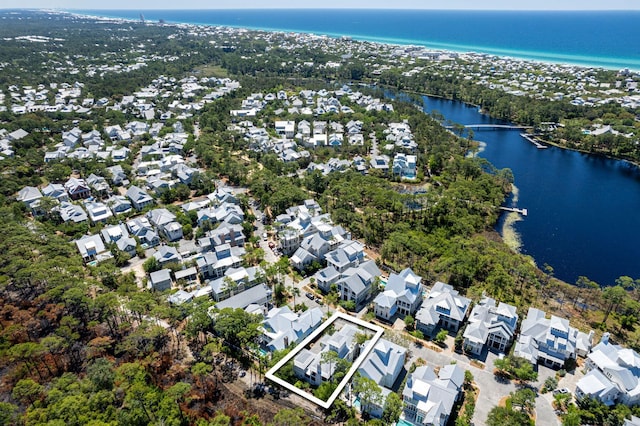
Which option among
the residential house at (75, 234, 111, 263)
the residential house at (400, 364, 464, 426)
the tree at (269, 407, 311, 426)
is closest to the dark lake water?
the residential house at (400, 364, 464, 426)

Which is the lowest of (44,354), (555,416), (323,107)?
(44,354)

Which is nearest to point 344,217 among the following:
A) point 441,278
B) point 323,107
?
point 441,278

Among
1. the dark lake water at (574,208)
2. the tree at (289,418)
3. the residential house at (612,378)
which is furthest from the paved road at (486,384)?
the dark lake water at (574,208)

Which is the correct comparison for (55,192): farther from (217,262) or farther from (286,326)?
(286,326)

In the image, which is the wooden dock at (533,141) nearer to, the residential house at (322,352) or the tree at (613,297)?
the tree at (613,297)

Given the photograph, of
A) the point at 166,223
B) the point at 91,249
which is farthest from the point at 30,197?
the point at 166,223

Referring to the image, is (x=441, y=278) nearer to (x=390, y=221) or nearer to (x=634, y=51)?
(x=390, y=221)
